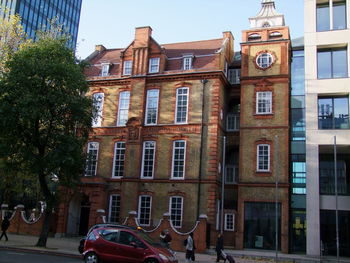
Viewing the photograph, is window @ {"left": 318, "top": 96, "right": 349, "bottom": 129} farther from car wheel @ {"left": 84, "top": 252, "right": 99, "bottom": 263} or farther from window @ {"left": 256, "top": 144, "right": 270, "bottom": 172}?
car wheel @ {"left": 84, "top": 252, "right": 99, "bottom": 263}

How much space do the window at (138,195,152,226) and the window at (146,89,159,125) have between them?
618cm

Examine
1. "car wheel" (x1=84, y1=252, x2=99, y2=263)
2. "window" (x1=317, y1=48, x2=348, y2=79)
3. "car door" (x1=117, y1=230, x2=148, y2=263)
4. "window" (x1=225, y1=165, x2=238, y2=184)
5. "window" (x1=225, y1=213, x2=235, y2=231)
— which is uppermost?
"window" (x1=317, y1=48, x2=348, y2=79)

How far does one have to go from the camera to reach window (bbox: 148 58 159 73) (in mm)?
34625

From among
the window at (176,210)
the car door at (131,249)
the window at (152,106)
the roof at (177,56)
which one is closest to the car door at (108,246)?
the car door at (131,249)

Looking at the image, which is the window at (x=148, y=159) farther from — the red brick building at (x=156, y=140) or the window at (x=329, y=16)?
the window at (x=329, y=16)

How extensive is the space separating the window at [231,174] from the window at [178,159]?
165 inches

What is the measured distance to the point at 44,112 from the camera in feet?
78.8

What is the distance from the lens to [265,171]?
30125 millimetres

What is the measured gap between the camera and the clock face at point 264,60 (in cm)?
3222

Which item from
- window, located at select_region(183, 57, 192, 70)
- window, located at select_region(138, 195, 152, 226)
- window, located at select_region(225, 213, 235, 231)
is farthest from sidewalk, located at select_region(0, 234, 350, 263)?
window, located at select_region(183, 57, 192, 70)

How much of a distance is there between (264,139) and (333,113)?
17.3ft

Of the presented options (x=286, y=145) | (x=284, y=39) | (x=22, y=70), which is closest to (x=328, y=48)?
(x=284, y=39)

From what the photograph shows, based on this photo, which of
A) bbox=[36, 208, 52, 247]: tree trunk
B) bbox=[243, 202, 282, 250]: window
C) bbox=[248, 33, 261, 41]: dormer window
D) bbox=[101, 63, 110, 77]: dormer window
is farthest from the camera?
bbox=[101, 63, 110, 77]: dormer window

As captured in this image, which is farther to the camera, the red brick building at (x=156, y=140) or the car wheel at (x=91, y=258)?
the red brick building at (x=156, y=140)
